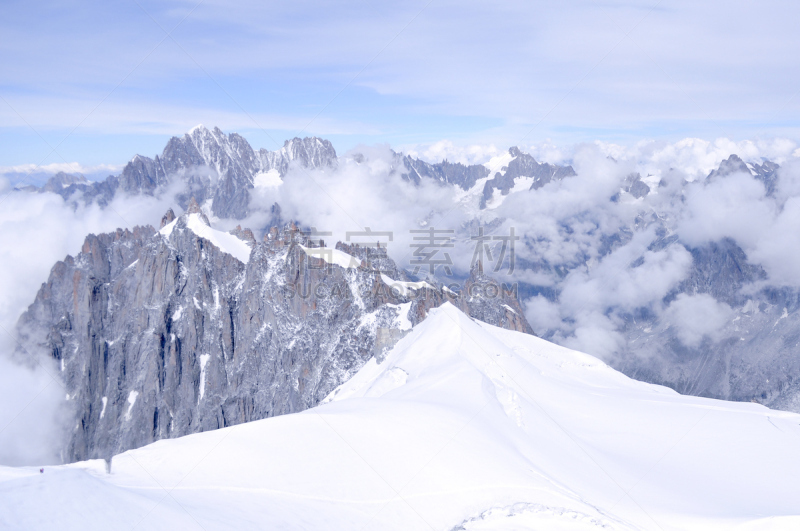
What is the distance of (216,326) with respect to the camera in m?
152

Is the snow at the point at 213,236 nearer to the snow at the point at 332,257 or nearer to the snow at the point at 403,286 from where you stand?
the snow at the point at 332,257

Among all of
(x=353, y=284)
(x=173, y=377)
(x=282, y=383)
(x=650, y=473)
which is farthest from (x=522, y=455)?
(x=173, y=377)

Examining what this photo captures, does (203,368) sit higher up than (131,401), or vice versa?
(203,368)

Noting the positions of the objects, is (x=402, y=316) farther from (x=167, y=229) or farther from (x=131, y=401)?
(x=167, y=229)

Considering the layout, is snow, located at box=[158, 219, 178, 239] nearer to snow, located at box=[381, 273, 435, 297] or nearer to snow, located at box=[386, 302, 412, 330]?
snow, located at box=[381, 273, 435, 297]

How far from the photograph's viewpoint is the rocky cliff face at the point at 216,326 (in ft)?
408

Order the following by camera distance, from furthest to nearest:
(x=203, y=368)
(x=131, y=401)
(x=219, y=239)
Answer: (x=219, y=239) < (x=203, y=368) < (x=131, y=401)

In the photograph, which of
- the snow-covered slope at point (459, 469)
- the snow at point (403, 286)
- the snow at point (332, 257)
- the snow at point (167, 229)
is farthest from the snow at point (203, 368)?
the snow-covered slope at point (459, 469)

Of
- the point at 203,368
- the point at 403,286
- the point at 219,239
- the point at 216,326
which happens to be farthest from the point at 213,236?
the point at 403,286

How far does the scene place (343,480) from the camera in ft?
74.9

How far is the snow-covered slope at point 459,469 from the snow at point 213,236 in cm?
12513

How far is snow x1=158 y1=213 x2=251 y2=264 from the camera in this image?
159875 mm

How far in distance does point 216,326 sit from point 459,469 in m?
140

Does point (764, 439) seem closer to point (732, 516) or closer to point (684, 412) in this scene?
point (684, 412)
